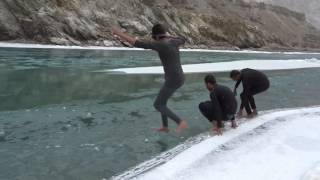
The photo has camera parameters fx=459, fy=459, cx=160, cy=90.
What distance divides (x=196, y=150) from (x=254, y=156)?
0.87 metres

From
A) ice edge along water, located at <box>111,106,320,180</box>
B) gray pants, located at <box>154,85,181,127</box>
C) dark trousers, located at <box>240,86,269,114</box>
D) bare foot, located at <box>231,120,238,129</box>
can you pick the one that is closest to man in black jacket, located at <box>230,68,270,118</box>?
dark trousers, located at <box>240,86,269,114</box>

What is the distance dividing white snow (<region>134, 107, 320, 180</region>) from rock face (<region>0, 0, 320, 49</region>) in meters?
32.9

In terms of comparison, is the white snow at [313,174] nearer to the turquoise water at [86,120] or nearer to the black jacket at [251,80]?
the turquoise water at [86,120]

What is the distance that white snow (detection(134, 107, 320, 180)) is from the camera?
5793 mm

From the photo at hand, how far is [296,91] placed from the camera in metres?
16.3

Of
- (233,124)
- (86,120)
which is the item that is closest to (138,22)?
(86,120)

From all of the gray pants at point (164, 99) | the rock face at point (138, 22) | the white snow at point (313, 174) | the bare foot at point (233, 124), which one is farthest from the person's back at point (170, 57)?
the rock face at point (138, 22)

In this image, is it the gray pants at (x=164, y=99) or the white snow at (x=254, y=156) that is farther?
the gray pants at (x=164, y=99)

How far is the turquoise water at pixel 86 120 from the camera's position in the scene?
6.42 metres

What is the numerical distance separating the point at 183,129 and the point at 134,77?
30.2 feet

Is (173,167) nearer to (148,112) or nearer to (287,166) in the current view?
(287,166)

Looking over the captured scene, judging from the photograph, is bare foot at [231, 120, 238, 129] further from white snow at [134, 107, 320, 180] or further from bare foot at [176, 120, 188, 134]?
bare foot at [176, 120, 188, 134]

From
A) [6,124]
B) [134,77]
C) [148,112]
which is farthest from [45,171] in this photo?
[134,77]

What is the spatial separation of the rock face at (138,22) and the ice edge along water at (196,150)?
32.1 metres
